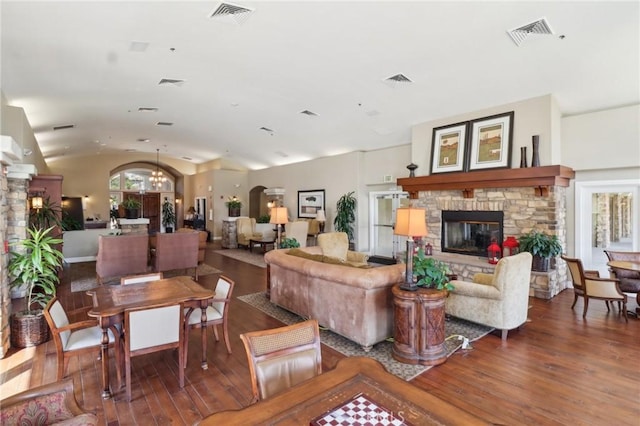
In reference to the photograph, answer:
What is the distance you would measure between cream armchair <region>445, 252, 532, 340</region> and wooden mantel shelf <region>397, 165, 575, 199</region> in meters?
2.17

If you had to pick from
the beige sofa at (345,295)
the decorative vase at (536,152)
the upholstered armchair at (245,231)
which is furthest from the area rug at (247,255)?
the decorative vase at (536,152)

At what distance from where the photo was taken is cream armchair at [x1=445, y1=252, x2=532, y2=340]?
3.76 meters

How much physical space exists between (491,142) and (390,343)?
4.44m

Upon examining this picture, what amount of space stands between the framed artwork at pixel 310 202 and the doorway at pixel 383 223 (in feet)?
5.93

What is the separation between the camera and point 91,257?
9.31 metres

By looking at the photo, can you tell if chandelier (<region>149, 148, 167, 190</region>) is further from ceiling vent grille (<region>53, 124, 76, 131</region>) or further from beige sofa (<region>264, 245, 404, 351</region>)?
beige sofa (<region>264, 245, 404, 351</region>)

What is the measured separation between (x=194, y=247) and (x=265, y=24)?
4.94 meters

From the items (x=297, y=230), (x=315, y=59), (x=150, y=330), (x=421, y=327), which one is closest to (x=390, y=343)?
(x=421, y=327)

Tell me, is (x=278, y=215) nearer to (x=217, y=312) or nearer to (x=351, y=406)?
(x=217, y=312)

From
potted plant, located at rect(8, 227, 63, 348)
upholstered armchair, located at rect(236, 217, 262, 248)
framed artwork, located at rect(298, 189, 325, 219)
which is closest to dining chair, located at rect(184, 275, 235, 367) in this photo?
potted plant, located at rect(8, 227, 63, 348)

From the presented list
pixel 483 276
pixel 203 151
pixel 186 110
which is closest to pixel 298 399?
pixel 483 276

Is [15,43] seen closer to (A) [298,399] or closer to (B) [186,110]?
(B) [186,110]

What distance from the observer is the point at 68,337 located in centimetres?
279

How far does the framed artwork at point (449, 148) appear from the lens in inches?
258
